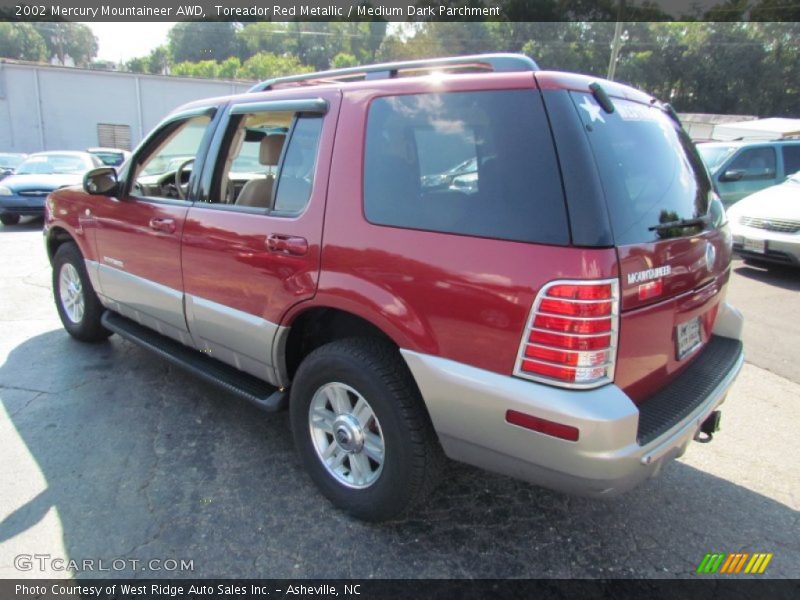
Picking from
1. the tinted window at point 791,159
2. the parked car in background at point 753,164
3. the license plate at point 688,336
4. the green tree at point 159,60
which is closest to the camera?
the license plate at point 688,336

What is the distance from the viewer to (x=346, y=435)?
2447mm

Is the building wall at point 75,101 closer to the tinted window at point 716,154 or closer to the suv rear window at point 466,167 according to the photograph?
the tinted window at point 716,154

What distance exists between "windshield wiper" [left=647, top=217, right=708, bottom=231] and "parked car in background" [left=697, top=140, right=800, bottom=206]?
8.06 m

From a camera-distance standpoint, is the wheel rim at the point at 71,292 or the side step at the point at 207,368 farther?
the wheel rim at the point at 71,292

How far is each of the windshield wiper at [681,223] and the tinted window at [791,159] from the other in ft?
29.9

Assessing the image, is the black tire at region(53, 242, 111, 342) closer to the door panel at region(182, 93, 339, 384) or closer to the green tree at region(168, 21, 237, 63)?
the door panel at region(182, 93, 339, 384)

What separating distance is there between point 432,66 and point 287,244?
107 cm

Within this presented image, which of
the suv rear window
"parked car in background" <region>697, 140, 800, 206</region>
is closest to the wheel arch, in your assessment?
the suv rear window

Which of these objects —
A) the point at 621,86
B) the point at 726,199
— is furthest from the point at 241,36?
the point at 621,86

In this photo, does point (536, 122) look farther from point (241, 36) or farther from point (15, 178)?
point (241, 36)

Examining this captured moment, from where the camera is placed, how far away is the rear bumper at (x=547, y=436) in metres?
1.79

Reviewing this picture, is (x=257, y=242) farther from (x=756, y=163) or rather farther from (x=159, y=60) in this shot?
(x=159, y=60)

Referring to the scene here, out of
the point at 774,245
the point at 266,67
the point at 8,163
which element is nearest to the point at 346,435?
the point at 774,245

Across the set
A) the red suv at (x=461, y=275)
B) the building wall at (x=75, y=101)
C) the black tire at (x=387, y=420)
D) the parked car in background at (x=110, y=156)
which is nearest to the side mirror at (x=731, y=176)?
the red suv at (x=461, y=275)
